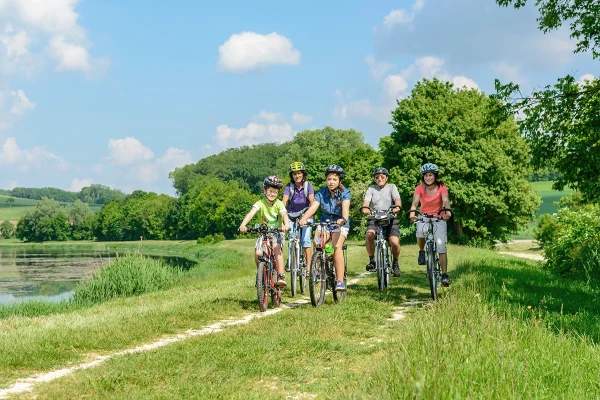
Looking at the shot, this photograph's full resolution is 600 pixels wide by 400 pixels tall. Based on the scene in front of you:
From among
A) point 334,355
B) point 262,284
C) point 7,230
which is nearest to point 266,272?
point 262,284

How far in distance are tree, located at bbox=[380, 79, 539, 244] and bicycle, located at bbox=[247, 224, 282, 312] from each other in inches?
1166

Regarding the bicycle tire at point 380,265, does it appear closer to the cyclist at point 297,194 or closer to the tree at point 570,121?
the cyclist at point 297,194

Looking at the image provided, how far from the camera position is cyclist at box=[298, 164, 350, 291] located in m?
10.3

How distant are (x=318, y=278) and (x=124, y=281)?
9.50 meters

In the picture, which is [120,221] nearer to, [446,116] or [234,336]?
[446,116]

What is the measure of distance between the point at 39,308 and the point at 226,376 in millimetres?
11630

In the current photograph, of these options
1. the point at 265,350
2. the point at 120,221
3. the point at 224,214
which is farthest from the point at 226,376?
the point at 120,221

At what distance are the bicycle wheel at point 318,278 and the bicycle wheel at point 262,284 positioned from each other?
0.72 meters

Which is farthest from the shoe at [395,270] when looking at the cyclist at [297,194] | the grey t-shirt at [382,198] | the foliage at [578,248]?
the foliage at [578,248]

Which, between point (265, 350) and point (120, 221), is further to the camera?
point (120, 221)

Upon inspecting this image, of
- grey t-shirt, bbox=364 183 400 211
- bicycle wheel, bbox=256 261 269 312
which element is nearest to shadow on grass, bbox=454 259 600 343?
grey t-shirt, bbox=364 183 400 211

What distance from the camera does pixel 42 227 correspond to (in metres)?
117

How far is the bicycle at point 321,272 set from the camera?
9906 mm

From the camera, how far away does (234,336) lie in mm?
7488
